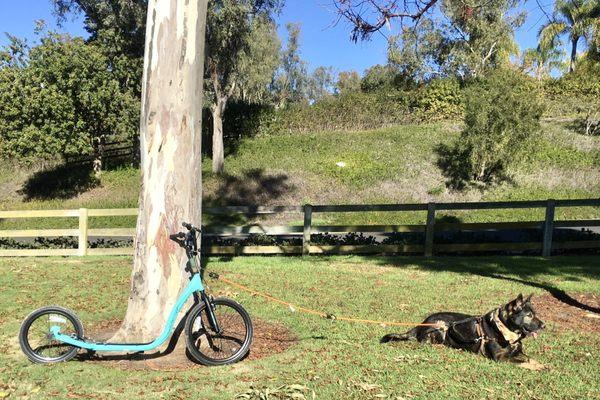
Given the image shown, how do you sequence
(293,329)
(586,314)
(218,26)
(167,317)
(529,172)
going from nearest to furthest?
(167,317), (293,329), (586,314), (218,26), (529,172)

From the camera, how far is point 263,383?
434cm

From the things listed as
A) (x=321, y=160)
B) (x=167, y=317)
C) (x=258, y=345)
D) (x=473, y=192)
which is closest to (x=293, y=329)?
(x=258, y=345)

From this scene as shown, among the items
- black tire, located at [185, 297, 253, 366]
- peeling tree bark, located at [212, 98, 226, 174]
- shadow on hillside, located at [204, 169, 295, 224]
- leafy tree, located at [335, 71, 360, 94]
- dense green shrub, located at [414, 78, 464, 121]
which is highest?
leafy tree, located at [335, 71, 360, 94]

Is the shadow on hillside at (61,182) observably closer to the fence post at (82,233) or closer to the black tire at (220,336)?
the fence post at (82,233)

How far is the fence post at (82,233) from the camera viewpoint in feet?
36.0

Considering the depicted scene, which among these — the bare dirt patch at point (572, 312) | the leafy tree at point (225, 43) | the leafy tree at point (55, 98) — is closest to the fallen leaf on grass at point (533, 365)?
the bare dirt patch at point (572, 312)

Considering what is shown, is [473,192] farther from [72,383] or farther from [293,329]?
[72,383]

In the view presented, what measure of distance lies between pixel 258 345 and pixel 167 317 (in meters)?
1.01

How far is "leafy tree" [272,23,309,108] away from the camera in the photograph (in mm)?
66938

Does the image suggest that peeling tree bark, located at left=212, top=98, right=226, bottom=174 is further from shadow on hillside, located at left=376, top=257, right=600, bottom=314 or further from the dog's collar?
the dog's collar

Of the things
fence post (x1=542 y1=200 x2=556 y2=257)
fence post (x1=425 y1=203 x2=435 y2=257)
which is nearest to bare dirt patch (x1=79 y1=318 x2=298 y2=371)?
fence post (x1=425 y1=203 x2=435 y2=257)

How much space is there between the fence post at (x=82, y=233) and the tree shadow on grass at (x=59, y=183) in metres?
15.2

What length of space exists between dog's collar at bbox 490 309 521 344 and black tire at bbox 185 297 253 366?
90.7 inches

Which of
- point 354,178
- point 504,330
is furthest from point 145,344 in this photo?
point 354,178
